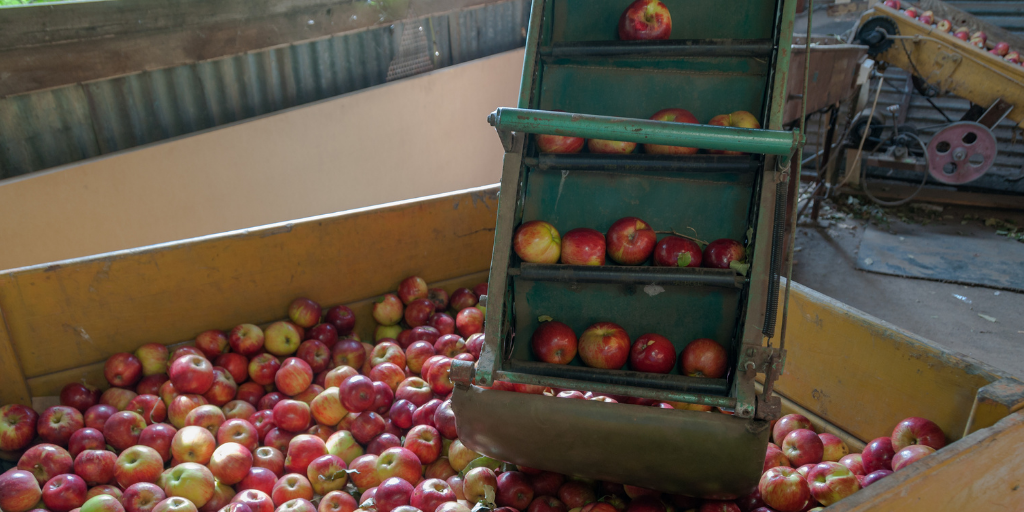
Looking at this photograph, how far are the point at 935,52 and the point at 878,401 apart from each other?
5.82m

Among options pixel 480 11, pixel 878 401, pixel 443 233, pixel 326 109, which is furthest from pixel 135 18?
pixel 878 401

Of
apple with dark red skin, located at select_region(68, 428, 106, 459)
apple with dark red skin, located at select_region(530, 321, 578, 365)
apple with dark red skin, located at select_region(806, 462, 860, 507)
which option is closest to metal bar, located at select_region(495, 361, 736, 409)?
apple with dark red skin, located at select_region(530, 321, 578, 365)

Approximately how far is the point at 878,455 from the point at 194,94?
461cm

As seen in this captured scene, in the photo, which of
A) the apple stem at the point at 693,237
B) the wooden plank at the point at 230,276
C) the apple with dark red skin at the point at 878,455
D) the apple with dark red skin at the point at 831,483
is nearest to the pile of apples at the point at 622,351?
the apple stem at the point at 693,237

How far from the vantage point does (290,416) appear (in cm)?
248

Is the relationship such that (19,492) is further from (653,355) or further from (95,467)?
(653,355)

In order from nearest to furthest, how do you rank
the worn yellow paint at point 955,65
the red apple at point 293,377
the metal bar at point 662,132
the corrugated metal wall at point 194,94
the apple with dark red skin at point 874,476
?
1. the metal bar at point 662,132
2. the apple with dark red skin at point 874,476
3. the red apple at point 293,377
4. the corrugated metal wall at point 194,94
5. the worn yellow paint at point 955,65

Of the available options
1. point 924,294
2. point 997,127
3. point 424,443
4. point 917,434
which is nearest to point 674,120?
point 917,434

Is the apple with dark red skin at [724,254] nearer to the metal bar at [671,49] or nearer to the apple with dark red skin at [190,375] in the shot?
the metal bar at [671,49]

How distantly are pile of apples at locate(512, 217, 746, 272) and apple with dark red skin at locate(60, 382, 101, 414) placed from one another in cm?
202

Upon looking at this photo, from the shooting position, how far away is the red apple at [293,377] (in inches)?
105

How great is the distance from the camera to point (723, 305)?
208 centimetres

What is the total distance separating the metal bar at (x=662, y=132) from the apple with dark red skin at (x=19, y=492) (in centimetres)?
208

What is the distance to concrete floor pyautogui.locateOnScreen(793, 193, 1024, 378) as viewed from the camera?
15.5 ft
